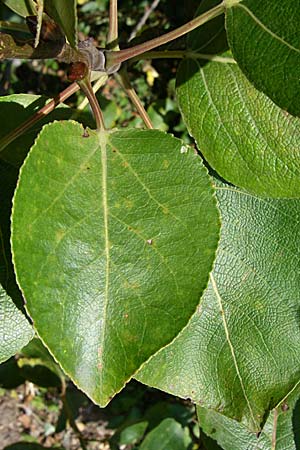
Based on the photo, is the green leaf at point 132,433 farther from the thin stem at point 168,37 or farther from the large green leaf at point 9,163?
the thin stem at point 168,37

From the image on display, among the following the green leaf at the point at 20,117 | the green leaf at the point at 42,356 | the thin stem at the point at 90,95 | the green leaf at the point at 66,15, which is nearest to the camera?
the green leaf at the point at 66,15

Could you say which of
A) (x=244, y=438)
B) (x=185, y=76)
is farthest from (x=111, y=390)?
(x=244, y=438)

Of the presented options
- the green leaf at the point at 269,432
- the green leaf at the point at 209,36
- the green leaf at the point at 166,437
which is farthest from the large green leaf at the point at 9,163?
the green leaf at the point at 166,437

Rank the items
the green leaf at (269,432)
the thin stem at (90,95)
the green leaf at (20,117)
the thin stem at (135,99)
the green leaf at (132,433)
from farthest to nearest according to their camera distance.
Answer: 1. the green leaf at (132,433)
2. the green leaf at (269,432)
3. the thin stem at (135,99)
4. the green leaf at (20,117)
5. the thin stem at (90,95)

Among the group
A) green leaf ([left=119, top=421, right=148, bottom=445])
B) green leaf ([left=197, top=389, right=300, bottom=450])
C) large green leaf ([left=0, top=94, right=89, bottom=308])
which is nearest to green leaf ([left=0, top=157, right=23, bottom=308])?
large green leaf ([left=0, top=94, right=89, bottom=308])

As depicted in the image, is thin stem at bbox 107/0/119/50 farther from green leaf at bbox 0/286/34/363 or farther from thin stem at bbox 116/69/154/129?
green leaf at bbox 0/286/34/363
